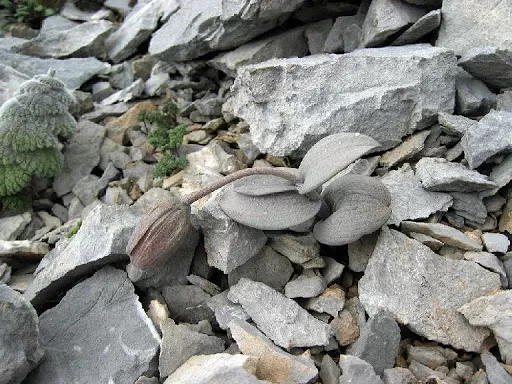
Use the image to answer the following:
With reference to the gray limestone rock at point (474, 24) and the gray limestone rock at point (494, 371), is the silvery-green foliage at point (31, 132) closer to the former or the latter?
the gray limestone rock at point (474, 24)

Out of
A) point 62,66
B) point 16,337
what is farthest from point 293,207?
point 62,66

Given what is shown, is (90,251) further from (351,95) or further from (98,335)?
(351,95)

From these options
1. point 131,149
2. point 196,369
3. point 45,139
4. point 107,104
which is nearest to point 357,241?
point 196,369

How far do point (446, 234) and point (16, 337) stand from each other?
207 centimetres

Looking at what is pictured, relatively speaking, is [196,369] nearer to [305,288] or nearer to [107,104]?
[305,288]

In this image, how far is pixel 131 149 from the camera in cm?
427

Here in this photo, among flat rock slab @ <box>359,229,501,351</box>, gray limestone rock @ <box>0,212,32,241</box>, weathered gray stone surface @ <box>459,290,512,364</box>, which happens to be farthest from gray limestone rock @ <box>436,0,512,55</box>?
gray limestone rock @ <box>0,212,32,241</box>

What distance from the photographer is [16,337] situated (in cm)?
228

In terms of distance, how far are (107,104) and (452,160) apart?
3.23 metres

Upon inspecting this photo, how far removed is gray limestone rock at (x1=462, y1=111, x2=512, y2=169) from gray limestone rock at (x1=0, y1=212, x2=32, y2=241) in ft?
9.87

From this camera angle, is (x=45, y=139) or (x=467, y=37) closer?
(x=467, y=37)

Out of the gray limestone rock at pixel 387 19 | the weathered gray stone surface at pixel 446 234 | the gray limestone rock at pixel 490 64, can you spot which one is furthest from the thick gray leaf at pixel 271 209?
the gray limestone rock at pixel 387 19

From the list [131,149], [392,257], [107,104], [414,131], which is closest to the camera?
[392,257]

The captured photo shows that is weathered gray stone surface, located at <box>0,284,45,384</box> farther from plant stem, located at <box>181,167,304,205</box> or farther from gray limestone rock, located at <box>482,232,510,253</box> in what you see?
gray limestone rock, located at <box>482,232,510,253</box>
